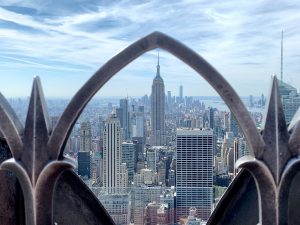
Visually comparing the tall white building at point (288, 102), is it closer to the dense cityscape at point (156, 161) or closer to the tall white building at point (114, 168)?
the dense cityscape at point (156, 161)

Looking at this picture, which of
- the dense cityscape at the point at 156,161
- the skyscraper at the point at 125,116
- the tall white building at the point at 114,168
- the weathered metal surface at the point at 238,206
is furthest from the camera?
the skyscraper at the point at 125,116

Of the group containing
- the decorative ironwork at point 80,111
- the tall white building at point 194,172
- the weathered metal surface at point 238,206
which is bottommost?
the tall white building at point 194,172

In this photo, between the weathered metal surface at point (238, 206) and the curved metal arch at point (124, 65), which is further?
the weathered metal surface at point (238, 206)

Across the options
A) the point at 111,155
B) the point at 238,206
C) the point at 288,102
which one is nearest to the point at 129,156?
the point at 111,155

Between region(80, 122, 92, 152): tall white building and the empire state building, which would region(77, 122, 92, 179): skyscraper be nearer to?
region(80, 122, 92, 152): tall white building

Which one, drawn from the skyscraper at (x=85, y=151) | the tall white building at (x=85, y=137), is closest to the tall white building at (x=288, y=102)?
the skyscraper at (x=85, y=151)

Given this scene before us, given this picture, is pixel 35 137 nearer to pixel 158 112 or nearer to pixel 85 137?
pixel 85 137

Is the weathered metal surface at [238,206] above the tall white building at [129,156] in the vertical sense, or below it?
above

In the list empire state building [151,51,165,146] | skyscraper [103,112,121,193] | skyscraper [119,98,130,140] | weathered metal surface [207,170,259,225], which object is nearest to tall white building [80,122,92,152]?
skyscraper [103,112,121,193]
